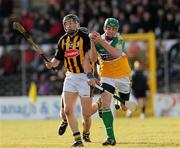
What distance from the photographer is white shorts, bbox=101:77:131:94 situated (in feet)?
45.4

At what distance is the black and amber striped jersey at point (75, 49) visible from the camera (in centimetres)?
1323

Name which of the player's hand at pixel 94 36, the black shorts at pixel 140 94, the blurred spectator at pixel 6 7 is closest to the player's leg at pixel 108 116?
the player's hand at pixel 94 36

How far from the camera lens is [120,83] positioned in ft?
46.5

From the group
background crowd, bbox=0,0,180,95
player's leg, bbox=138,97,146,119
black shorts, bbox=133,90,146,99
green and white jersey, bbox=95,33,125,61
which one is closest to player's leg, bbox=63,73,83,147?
green and white jersey, bbox=95,33,125,61

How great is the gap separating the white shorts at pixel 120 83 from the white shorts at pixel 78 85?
2.09 ft

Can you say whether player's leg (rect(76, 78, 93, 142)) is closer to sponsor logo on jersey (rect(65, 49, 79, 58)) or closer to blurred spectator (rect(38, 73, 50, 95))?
sponsor logo on jersey (rect(65, 49, 79, 58))

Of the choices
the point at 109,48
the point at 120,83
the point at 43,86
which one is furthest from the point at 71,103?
the point at 43,86

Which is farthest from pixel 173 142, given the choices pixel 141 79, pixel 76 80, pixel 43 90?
pixel 43 90

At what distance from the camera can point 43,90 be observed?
27.3m

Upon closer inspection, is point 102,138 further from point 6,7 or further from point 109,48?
point 6,7

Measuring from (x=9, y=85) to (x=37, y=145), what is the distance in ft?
46.0

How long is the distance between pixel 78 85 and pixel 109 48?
0.88m

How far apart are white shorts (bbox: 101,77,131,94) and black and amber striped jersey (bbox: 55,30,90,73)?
0.68 meters

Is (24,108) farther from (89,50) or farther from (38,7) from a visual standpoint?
(89,50)
